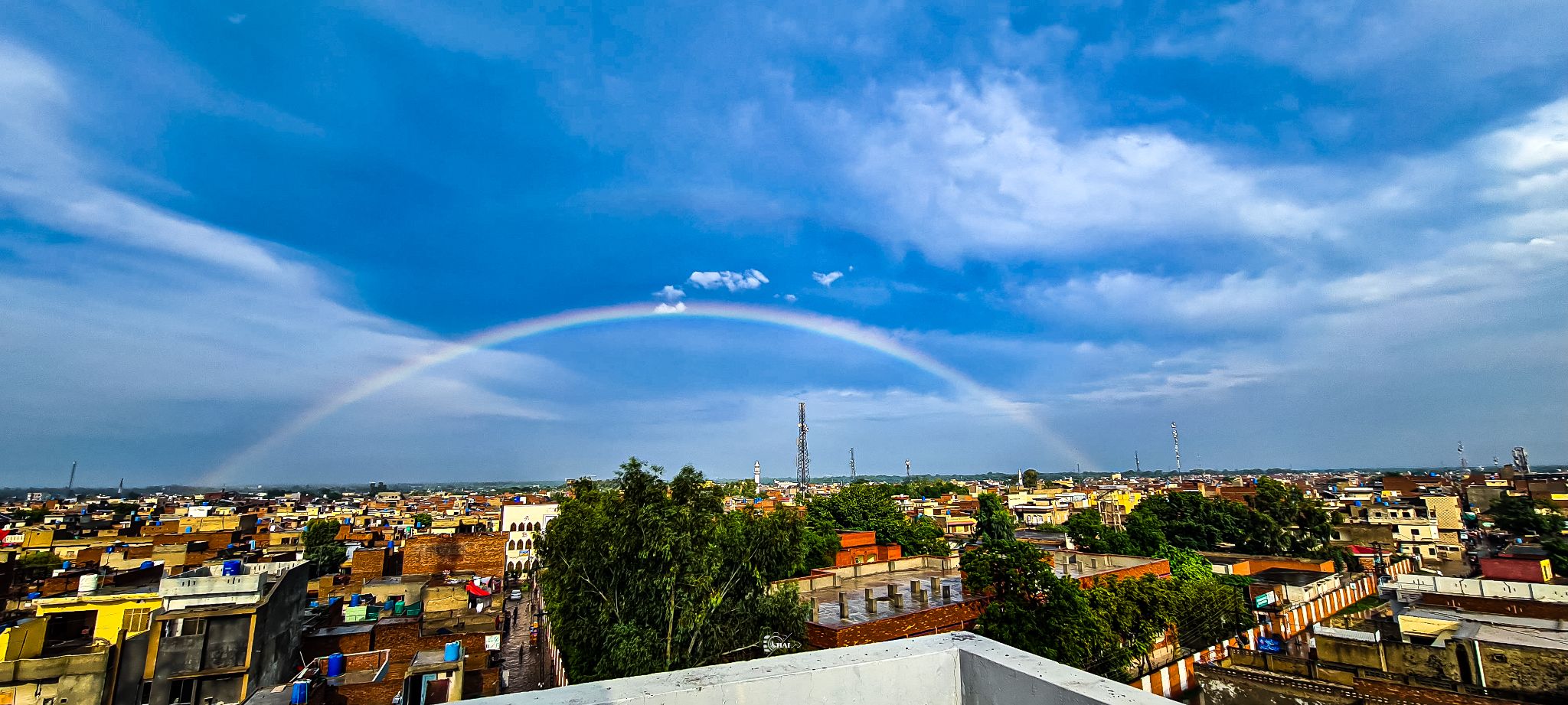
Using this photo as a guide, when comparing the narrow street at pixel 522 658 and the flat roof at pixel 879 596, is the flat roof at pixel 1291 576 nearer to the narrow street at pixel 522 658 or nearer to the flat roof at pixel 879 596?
the flat roof at pixel 879 596

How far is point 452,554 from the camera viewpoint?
135 ft

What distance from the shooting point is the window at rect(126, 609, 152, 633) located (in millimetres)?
21316

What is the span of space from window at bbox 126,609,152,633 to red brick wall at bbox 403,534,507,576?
1807 cm

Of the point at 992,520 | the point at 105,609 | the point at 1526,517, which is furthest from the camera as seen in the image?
the point at 1526,517

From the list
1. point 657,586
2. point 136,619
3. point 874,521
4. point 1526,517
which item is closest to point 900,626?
point 657,586

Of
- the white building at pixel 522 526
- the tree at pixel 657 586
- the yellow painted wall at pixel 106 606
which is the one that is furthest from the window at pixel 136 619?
the white building at pixel 522 526

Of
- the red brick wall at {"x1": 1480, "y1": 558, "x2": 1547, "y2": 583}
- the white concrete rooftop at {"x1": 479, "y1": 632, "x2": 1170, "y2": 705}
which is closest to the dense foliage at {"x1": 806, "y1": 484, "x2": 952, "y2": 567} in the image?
the red brick wall at {"x1": 1480, "y1": 558, "x2": 1547, "y2": 583}

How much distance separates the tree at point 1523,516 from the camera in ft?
198

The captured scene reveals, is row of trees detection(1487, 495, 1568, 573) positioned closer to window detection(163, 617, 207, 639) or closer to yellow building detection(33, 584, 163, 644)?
window detection(163, 617, 207, 639)

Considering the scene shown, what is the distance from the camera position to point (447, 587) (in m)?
30.7

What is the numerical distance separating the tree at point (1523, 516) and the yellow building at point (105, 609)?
300ft

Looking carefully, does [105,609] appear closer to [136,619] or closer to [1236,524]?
[136,619]

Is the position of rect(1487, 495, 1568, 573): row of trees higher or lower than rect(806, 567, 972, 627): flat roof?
lower

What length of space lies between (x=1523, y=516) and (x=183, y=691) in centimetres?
9807
